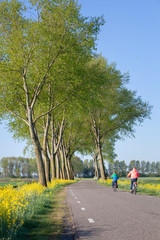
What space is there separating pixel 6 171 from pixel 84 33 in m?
155

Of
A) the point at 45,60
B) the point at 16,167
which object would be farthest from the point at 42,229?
the point at 16,167

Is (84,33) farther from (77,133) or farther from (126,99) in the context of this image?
(77,133)

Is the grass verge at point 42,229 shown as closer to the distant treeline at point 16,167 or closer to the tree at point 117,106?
the tree at point 117,106

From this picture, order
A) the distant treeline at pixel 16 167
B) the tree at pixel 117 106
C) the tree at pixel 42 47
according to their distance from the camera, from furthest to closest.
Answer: the distant treeline at pixel 16 167 < the tree at pixel 117 106 < the tree at pixel 42 47

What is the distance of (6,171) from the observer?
541 ft

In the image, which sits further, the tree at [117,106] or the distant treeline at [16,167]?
the distant treeline at [16,167]

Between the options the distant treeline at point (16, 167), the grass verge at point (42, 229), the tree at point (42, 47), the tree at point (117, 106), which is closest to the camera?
the grass verge at point (42, 229)

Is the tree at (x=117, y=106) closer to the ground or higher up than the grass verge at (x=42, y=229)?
higher up

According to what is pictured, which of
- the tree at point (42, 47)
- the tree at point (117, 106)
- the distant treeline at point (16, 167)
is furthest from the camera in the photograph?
the distant treeline at point (16, 167)

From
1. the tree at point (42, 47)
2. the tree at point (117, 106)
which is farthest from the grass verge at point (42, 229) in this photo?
the tree at point (117, 106)

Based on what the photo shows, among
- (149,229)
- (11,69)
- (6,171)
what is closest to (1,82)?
(11,69)

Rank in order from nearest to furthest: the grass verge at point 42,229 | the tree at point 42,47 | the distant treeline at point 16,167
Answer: the grass verge at point 42,229 < the tree at point 42,47 < the distant treeline at point 16,167

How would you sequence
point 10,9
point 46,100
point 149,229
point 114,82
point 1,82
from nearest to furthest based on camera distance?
point 149,229
point 10,9
point 1,82
point 46,100
point 114,82

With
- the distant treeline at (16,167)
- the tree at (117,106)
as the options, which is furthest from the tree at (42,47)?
the distant treeline at (16,167)
